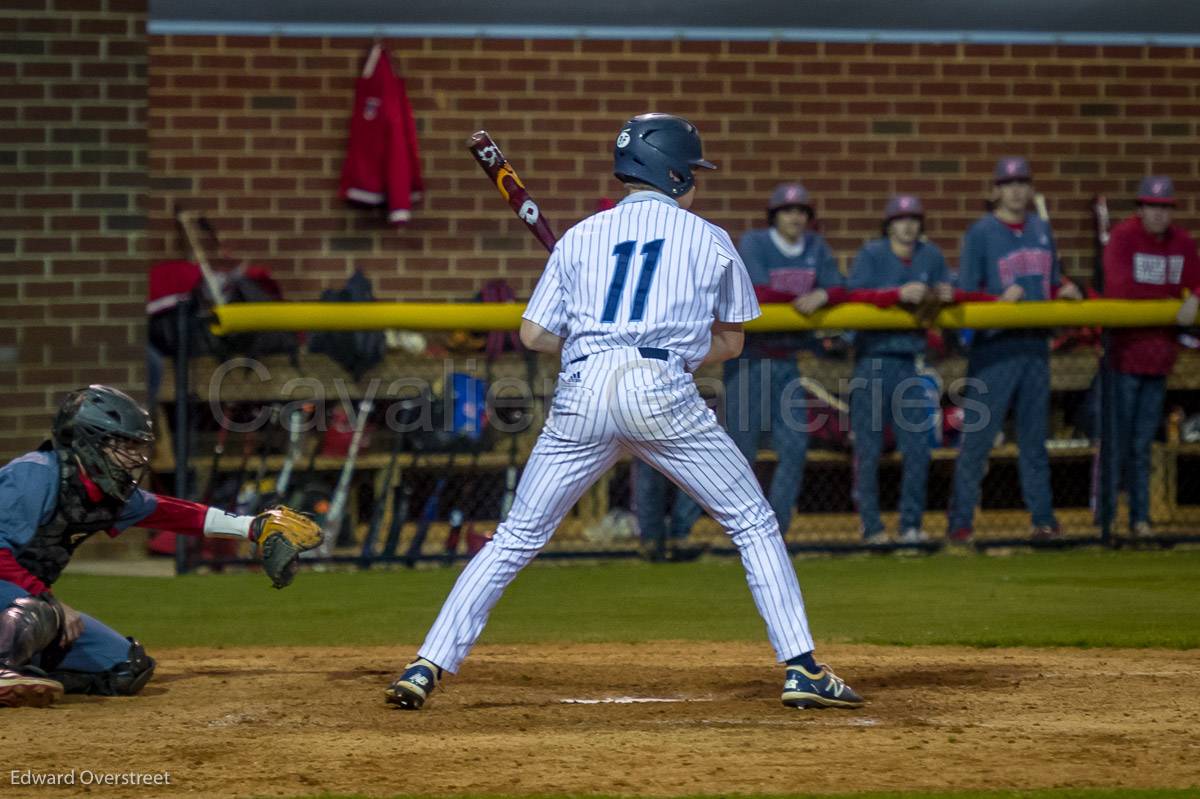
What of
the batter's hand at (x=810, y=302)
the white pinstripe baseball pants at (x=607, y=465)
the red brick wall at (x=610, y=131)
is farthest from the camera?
the red brick wall at (x=610, y=131)

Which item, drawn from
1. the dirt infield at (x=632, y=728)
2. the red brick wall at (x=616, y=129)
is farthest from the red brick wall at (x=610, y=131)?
the dirt infield at (x=632, y=728)

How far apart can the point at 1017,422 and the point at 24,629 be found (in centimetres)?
641

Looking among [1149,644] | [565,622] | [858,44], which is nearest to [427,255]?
[858,44]

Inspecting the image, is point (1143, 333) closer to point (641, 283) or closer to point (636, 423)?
point (641, 283)

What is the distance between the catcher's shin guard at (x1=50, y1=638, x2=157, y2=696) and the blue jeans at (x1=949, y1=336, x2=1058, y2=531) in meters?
5.65

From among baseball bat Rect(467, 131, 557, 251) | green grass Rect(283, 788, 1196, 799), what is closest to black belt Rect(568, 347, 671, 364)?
baseball bat Rect(467, 131, 557, 251)

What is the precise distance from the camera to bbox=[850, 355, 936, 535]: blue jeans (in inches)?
391

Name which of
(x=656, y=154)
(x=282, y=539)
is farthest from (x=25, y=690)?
(x=656, y=154)

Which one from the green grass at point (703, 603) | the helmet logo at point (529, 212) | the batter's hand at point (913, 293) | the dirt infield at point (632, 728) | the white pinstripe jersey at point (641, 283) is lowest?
the green grass at point (703, 603)

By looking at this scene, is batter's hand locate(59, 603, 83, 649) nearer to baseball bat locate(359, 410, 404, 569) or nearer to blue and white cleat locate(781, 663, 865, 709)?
blue and white cleat locate(781, 663, 865, 709)

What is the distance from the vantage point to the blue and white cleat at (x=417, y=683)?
17.1 feet

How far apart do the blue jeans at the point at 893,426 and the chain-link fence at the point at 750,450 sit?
0.01m

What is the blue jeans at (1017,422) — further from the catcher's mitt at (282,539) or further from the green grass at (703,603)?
the catcher's mitt at (282,539)

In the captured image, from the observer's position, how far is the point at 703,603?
27.3ft
